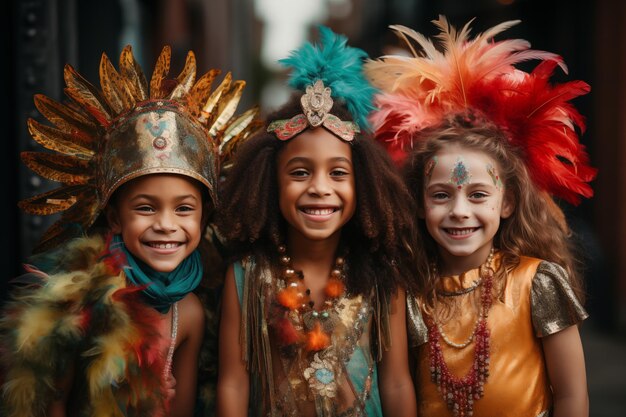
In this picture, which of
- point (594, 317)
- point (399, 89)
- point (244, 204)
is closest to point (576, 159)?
point (399, 89)

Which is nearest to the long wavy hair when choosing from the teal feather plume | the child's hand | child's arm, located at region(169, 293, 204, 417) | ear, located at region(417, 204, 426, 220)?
ear, located at region(417, 204, 426, 220)

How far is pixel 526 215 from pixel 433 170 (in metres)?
0.46

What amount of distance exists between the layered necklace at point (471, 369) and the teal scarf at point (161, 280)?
98 cm

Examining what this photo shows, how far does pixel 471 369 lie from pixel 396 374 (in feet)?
0.97

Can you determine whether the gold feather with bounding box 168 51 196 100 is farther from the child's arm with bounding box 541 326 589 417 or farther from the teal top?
the child's arm with bounding box 541 326 589 417

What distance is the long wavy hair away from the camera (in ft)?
9.76

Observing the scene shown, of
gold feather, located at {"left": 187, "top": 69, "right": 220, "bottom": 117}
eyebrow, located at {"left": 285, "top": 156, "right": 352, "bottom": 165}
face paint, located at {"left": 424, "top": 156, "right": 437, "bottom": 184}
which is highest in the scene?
gold feather, located at {"left": 187, "top": 69, "right": 220, "bottom": 117}

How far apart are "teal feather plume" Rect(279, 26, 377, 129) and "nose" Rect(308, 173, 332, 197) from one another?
29 cm

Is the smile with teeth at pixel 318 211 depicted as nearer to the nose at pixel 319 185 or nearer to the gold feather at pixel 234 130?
the nose at pixel 319 185

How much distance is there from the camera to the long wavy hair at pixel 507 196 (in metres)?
2.97

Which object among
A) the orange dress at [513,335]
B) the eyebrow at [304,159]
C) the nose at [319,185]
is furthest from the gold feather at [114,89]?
the orange dress at [513,335]

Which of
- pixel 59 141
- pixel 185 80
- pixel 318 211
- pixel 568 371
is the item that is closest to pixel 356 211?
pixel 318 211

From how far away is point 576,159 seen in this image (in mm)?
3053

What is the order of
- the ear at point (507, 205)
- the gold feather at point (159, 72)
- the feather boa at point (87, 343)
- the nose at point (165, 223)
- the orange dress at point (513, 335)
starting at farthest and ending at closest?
1. the ear at point (507, 205)
2. the gold feather at point (159, 72)
3. the orange dress at point (513, 335)
4. the nose at point (165, 223)
5. the feather boa at point (87, 343)
